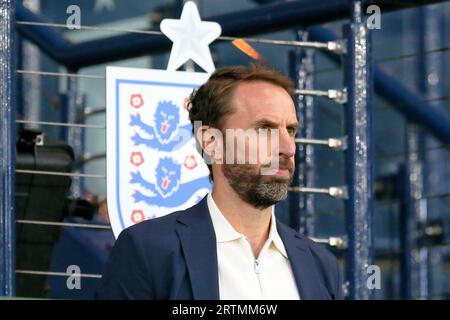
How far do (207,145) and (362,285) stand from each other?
6.59 feet

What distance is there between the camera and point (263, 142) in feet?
12.6

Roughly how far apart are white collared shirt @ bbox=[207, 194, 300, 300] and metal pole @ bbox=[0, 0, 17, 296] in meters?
1.57

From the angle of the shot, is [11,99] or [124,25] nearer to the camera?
[11,99]

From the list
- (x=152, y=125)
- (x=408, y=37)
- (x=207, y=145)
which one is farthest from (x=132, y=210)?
(x=408, y=37)

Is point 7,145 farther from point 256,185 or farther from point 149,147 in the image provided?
point 256,185

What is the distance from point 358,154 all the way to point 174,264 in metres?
2.35

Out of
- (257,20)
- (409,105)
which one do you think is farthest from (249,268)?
(409,105)

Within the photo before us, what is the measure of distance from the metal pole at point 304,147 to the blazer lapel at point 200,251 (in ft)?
7.82

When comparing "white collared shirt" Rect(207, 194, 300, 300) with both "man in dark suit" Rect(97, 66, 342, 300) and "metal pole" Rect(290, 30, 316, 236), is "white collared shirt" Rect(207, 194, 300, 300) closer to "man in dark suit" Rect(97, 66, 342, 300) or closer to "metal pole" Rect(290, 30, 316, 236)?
"man in dark suit" Rect(97, 66, 342, 300)

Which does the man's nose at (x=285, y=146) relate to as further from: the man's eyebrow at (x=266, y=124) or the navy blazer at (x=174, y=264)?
the navy blazer at (x=174, y=264)

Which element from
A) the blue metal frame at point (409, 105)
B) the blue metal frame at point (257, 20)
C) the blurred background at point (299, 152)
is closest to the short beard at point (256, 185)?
the blurred background at point (299, 152)

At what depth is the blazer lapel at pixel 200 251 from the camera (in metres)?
3.70
